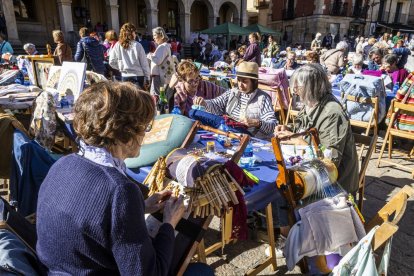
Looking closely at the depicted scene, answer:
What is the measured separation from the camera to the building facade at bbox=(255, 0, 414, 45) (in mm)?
30641

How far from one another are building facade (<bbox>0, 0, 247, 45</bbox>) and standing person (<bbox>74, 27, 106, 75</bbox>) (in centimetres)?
1073

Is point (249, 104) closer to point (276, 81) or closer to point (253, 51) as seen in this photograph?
point (276, 81)

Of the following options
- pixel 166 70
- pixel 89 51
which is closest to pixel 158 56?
pixel 166 70

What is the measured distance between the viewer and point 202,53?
16.8m

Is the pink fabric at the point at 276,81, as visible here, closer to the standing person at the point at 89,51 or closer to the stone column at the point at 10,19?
the standing person at the point at 89,51

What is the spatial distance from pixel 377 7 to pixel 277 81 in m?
37.7

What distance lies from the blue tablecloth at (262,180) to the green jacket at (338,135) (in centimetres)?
44

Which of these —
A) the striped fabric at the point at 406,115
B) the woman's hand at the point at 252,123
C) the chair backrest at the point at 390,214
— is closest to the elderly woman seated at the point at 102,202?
the chair backrest at the point at 390,214

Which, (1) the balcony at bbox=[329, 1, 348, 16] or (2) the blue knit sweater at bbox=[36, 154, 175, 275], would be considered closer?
(2) the blue knit sweater at bbox=[36, 154, 175, 275]

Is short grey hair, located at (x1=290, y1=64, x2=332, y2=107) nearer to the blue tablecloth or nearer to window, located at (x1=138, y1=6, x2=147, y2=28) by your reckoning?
the blue tablecloth

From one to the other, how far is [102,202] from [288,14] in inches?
1469

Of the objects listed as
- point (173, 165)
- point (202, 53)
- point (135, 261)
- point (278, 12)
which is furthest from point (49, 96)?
point (278, 12)

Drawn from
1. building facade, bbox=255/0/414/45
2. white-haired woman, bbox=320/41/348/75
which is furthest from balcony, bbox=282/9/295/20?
white-haired woman, bbox=320/41/348/75

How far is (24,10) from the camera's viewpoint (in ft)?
56.0
